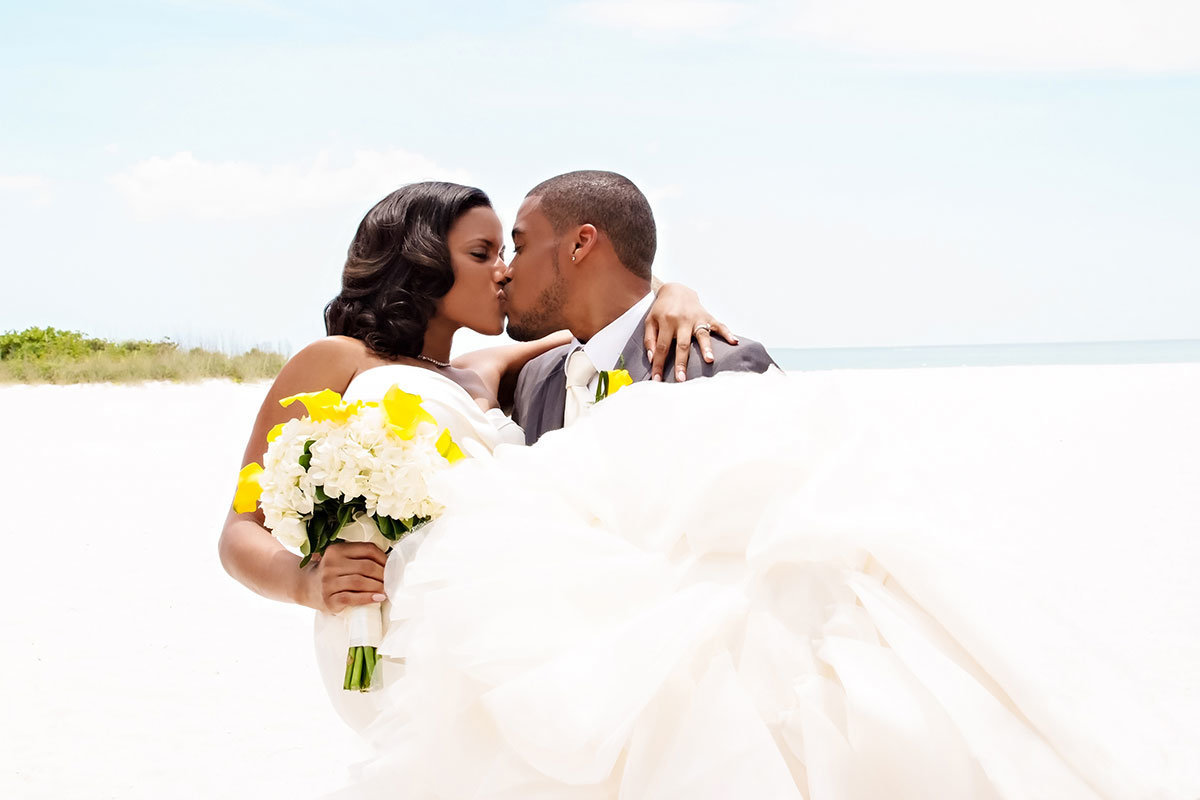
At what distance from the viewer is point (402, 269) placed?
3.88m

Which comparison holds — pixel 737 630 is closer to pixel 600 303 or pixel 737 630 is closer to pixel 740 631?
pixel 740 631

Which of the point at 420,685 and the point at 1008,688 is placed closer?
the point at 1008,688

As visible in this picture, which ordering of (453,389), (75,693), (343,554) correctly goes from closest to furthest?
(343,554) < (453,389) < (75,693)

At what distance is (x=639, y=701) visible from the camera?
2.15 meters

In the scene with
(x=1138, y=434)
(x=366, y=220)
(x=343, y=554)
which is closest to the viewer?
(x=343, y=554)

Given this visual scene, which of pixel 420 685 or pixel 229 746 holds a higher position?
pixel 420 685

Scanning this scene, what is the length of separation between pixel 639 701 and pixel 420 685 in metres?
0.57

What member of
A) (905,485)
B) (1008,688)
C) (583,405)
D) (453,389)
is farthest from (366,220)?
(1008,688)

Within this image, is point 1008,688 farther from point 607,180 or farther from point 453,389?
point 607,180

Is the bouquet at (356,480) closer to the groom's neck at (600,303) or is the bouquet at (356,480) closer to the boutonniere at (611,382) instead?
the boutonniere at (611,382)

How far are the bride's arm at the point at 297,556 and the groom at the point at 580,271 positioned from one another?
70 centimetres

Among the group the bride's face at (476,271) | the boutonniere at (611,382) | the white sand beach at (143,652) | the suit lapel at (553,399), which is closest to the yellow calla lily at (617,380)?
the boutonniere at (611,382)

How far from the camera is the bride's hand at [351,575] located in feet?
9.19

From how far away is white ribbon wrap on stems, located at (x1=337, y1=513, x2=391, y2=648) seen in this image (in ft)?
9.20
